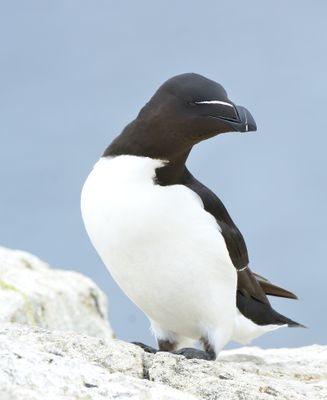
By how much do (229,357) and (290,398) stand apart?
256 cm

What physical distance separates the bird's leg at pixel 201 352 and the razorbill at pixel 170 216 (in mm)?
11

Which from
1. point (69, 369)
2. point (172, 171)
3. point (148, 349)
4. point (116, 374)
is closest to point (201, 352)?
point (148, 349)

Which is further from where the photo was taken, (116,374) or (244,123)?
(244,123)

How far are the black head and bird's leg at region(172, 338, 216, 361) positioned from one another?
1.34 meters

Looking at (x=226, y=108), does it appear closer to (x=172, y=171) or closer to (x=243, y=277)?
(x=172, y=171)

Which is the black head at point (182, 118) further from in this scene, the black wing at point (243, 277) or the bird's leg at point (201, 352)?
the bird's leg at point (201, 352)

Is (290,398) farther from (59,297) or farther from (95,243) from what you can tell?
(59,297)

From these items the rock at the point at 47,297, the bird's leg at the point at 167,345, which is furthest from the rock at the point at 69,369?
the rock at the point at 47,297

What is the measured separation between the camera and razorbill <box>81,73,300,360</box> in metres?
6.26

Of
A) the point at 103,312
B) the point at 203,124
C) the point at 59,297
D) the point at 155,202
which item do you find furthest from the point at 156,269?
the point at 103,312

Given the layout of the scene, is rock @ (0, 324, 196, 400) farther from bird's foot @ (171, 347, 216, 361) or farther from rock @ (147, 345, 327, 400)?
bird's foot @ (171, 347, 216, 361)

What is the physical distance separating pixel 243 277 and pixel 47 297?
3.14m

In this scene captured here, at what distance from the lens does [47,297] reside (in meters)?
9.59

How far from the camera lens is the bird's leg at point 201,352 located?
593cm
